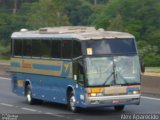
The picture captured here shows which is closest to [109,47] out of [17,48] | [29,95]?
[29,95]

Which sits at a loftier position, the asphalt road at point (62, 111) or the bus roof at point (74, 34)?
the bus roof at point (74, 34)

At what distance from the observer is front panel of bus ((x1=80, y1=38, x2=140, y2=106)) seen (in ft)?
66.3

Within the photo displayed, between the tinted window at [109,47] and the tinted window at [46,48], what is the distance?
2.84m

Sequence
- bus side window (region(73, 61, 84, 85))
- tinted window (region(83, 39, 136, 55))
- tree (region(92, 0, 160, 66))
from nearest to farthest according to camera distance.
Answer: bus side window (region(73, 61, 84, 85)), tinted window (region(83, 39, 136, 55)), tree (region(92, 0, 160, 66))

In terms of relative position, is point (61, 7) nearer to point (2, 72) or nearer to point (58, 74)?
point (2, 72)

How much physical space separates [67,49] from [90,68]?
5.63 feet

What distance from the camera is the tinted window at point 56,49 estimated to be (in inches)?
881

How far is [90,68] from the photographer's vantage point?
798 inches

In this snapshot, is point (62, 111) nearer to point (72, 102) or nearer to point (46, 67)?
point (72, 102)

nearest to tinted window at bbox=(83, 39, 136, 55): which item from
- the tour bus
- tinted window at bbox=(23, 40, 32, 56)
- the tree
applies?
the tour bus

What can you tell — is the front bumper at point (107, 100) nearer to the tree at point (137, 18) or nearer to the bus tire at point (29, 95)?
the bus tire at point (29, 95)

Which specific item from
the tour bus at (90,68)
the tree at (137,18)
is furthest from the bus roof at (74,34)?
the tree at (137,18)

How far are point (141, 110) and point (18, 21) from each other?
264ft

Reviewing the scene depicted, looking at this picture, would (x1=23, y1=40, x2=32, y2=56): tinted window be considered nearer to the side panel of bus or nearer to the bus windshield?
the side panel of bus
